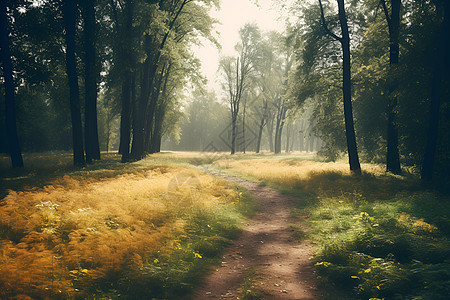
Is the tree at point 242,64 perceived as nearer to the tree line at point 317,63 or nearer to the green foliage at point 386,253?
the tree line at point 317,63

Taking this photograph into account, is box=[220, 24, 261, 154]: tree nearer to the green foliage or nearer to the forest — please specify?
the forest

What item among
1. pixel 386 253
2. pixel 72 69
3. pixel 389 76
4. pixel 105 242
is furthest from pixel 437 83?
pixel 72 69

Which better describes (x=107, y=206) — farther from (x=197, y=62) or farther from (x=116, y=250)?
(x=197, y=62)

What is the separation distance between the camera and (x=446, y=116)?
12.0 metres

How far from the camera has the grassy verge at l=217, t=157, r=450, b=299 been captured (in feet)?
15.2

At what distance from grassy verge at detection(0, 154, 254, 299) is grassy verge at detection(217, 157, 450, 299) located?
2930mm

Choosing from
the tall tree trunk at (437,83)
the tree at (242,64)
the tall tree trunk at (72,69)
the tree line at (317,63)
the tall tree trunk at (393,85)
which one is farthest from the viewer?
the tree at (242,64)

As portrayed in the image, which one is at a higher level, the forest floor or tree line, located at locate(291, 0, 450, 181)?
tree line, located at locate(291, 0, 450, 181)

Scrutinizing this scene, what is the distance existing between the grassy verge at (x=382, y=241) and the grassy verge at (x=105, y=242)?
9.61 ft

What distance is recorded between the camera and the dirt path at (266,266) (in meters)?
5.03

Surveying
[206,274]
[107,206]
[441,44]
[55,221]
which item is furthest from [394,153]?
[55,221]

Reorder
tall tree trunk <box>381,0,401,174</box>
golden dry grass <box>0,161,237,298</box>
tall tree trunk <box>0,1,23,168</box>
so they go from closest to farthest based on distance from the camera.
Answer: golden dry grass <box>0,161,237,298</box>
tall tree trunk <box>381,0,401,174</box>
tall tree trunk <box>0,1,23,168</box>

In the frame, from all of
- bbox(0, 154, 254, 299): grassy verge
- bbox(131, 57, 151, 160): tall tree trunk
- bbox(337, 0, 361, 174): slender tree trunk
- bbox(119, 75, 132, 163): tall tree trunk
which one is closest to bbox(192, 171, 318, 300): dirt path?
bbox(0, 154, 254, 299): grassy verge

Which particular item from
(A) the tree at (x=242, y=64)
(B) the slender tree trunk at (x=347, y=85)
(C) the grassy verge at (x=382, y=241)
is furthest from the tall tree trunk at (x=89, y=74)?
(A) the tree at (x=242, y=64)
